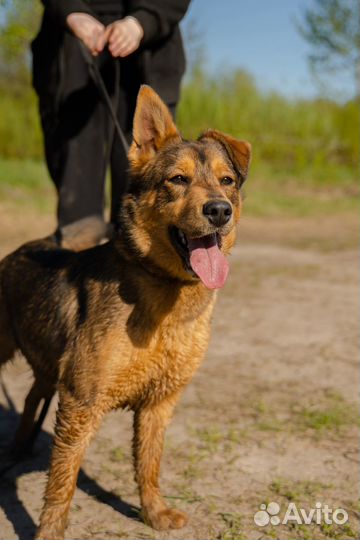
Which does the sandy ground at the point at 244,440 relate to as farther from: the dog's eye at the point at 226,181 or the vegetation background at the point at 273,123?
the vegetation background at the point at 273,123

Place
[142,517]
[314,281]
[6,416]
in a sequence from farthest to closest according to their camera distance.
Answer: [314,281]
[6,416]
[142,517]

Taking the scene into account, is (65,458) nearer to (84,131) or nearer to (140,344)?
(140,344)

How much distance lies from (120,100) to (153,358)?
2090 mm

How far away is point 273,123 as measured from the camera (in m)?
22.2

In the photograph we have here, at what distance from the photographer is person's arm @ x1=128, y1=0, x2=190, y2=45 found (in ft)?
13.9

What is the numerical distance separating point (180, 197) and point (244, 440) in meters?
1.98

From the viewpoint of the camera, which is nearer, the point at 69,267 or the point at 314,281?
the point at 69,267

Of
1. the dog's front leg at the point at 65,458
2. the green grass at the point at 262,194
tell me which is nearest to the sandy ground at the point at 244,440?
the dog's front leg at the point at 65,458

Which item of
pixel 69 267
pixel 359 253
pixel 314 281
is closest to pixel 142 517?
pixel 69 267

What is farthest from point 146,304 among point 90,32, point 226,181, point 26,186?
point 26,186

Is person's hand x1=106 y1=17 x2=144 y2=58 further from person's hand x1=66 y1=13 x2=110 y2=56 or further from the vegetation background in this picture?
the vegetation background

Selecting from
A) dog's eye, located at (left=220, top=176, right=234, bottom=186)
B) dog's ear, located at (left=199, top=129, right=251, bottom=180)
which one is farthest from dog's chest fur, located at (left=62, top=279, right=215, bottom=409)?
dog's ear, located at (left=199, top=129, right=251, bottom=180)

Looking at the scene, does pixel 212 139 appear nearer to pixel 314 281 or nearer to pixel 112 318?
pixel 112 318

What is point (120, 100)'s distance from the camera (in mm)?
4625
